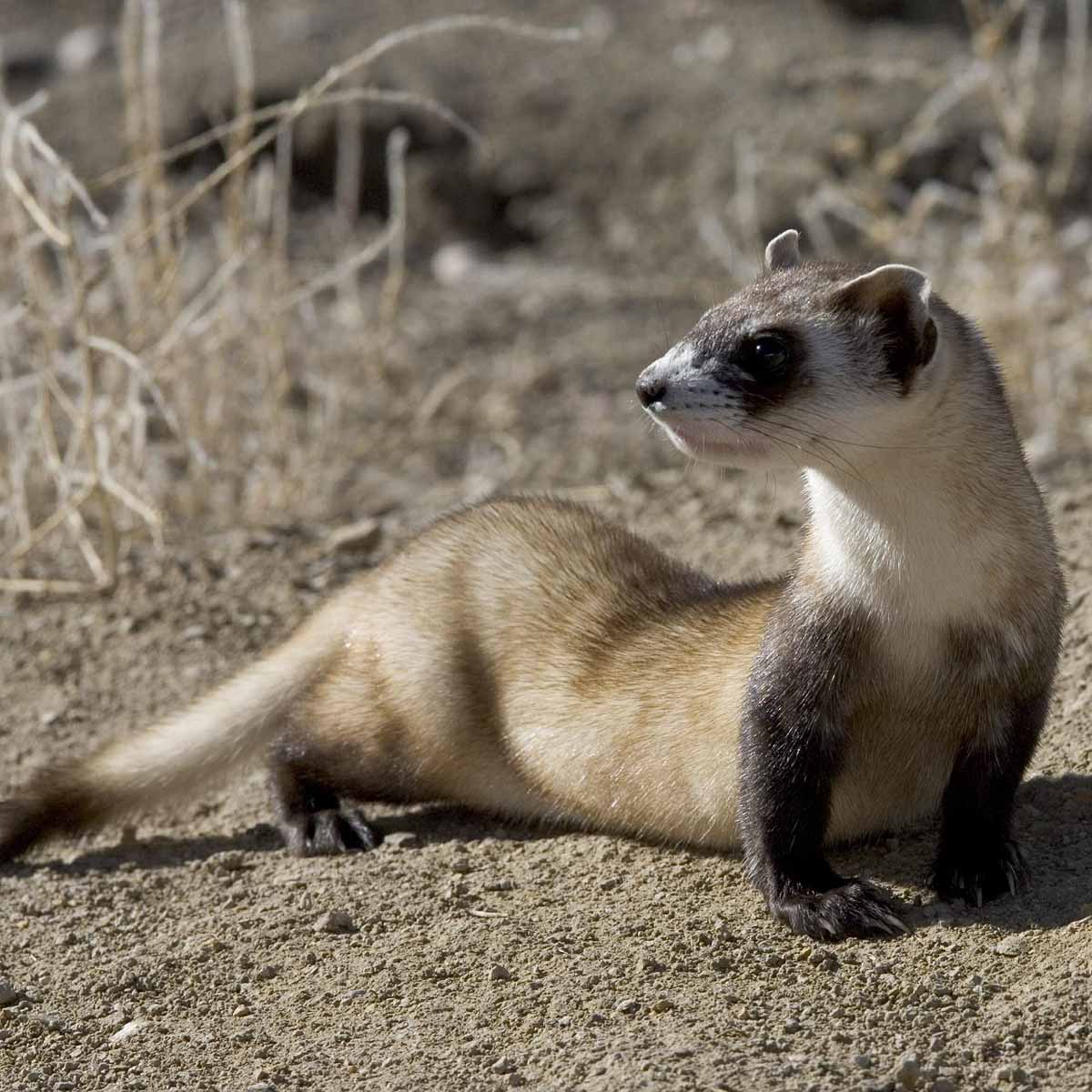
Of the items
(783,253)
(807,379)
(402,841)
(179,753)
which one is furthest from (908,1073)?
(179,753)

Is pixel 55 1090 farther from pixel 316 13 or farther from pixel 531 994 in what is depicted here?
pixel 316 13

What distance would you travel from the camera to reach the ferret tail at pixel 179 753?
11.2 ft

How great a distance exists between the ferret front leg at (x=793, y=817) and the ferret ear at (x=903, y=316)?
576 millimetres

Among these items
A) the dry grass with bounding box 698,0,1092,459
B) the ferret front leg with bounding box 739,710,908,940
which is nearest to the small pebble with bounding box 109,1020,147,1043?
the ferret front leg with bounding box 739,710,908,940

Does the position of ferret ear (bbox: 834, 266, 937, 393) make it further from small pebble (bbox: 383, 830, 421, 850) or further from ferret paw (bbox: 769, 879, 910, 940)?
small pebble (bbox: 383, 830, 421, 850)

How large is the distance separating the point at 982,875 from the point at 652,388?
0.93 metres

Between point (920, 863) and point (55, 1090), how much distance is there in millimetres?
1423

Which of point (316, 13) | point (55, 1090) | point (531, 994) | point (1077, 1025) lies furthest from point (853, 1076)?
point (316, 13)

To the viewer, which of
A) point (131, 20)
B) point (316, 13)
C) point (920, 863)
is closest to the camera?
point (920, 863)

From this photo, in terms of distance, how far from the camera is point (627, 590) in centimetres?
339

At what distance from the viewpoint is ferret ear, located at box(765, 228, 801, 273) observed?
3041 millimetres

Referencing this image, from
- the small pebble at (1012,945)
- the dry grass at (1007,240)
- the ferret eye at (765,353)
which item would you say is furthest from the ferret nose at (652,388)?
the dry grass at (1007,240)

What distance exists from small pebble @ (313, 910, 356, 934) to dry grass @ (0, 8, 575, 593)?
1.33 meters

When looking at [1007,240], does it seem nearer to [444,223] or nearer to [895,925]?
[444,223]
